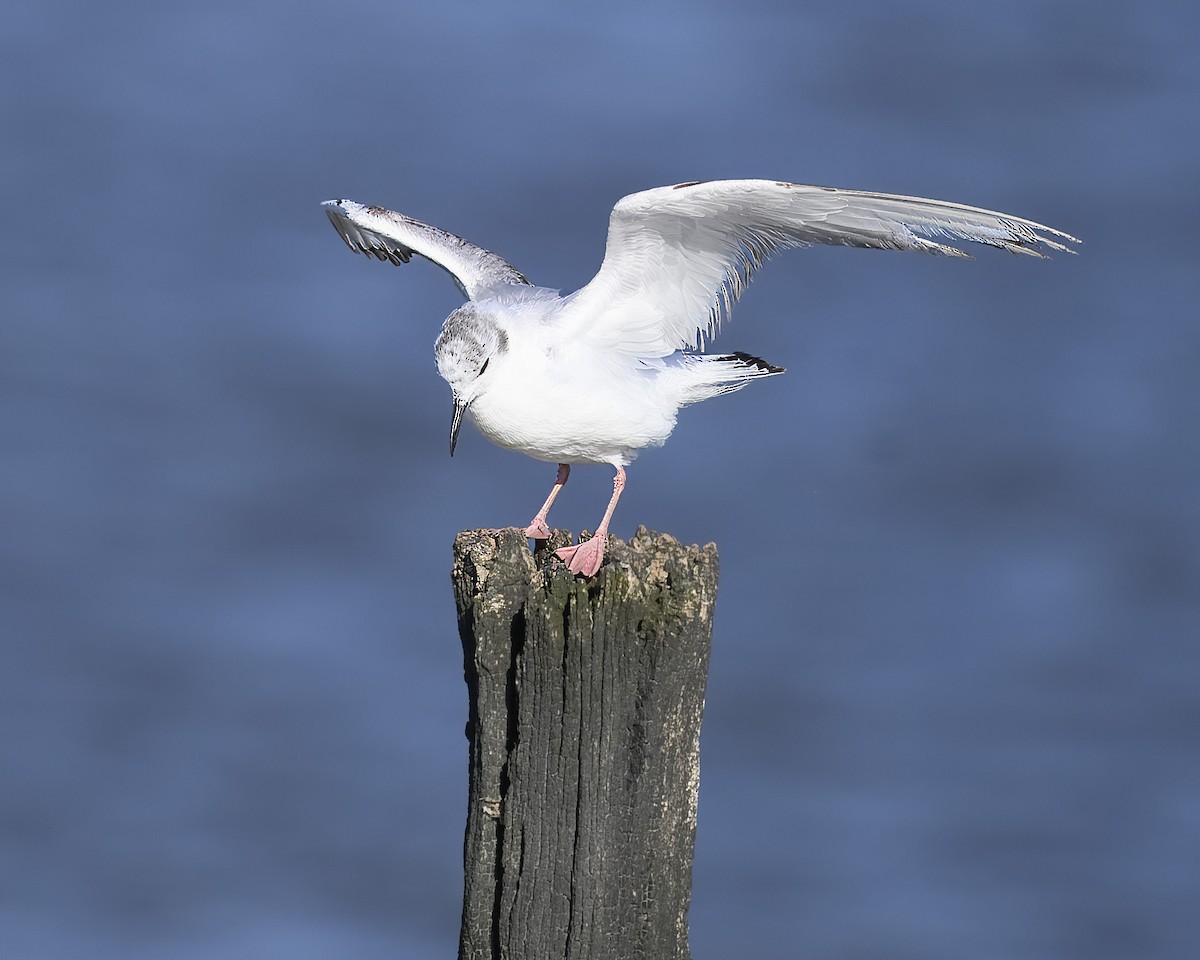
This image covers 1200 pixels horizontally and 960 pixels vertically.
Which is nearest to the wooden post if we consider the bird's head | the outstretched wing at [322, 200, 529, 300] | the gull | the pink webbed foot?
the pink webbed foot

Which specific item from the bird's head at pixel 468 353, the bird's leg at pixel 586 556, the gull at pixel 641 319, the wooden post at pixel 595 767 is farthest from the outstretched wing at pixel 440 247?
the wooden post at pixel 595 767

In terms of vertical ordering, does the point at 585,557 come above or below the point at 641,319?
below

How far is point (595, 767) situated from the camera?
201 inches

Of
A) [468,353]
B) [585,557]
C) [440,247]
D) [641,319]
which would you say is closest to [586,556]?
[585,557]

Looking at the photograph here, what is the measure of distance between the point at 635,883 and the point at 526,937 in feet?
1.31

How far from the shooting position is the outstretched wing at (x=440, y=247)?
806 centimetres

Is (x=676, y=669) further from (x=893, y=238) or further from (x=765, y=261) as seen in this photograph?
(x=765, y=261)

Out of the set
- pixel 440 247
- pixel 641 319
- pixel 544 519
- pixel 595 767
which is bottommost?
pixel 595 767

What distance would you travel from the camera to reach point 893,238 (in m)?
6.52

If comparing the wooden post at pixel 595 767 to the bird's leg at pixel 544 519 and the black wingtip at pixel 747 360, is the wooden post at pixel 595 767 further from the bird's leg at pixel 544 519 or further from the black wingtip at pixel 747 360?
the black wingtip at pixel 747 360

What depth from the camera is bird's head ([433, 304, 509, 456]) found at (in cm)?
692

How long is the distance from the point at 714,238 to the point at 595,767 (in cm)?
297

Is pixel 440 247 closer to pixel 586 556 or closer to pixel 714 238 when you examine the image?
pixel 714 238

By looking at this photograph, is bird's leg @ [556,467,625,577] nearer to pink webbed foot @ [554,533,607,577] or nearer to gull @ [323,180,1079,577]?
pink webbed foot @ [554,533,607,577]
